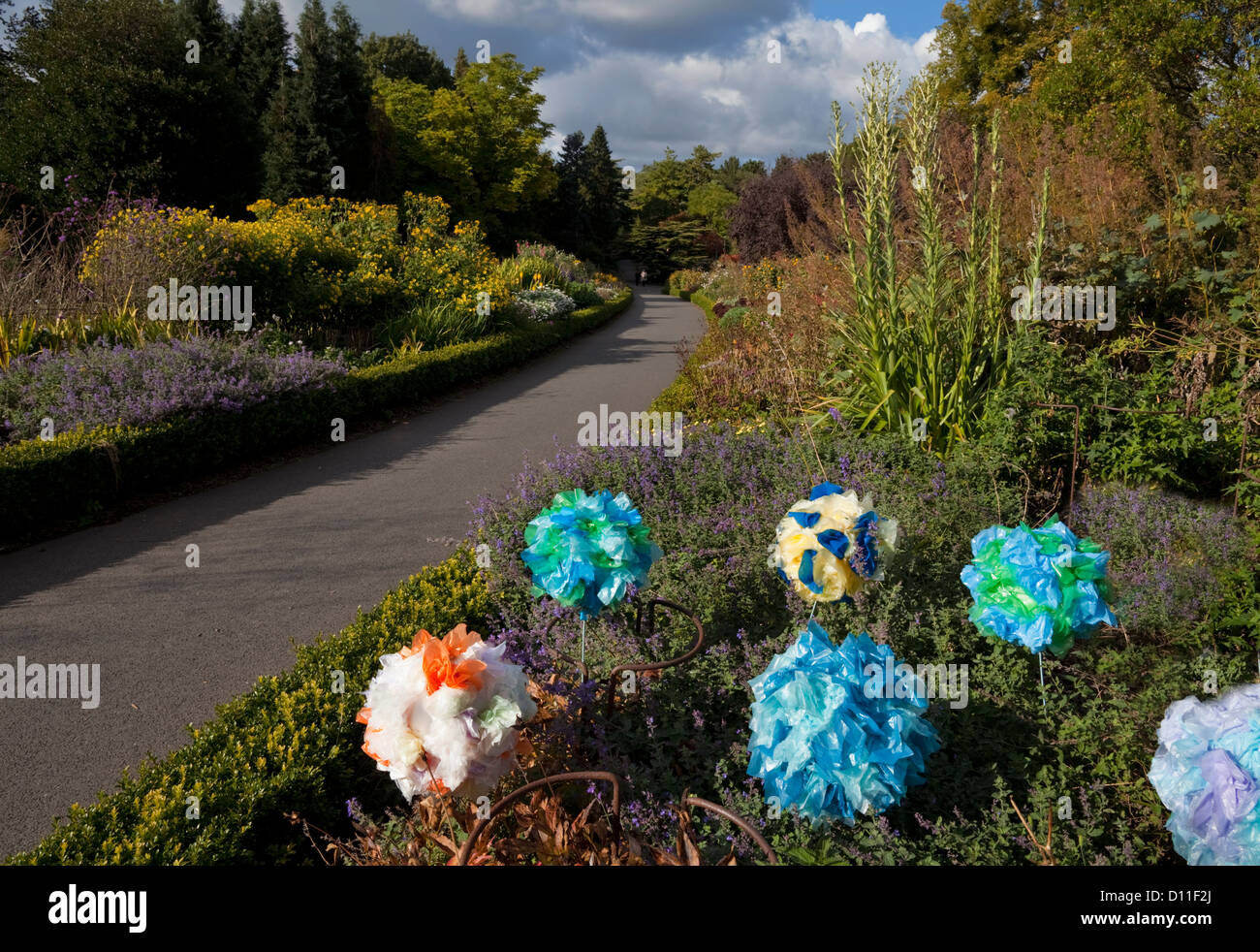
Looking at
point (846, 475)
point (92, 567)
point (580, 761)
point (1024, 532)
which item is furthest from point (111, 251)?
point (1024, 532)

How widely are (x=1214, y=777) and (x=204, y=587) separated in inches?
185

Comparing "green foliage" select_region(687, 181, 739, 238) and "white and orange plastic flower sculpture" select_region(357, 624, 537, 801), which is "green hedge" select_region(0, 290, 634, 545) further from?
"green foliage" select_region(687, 181, 739, 238)

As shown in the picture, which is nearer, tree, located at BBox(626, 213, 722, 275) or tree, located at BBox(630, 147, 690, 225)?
tree, located at BBox(626, 213, 722, 275)

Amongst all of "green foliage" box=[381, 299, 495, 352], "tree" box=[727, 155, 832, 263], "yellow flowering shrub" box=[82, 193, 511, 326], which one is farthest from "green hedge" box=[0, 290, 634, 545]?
"tree" box=[727, 155, 832, 263]

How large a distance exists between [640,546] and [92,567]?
4059 mm

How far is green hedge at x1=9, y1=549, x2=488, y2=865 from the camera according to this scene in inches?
84.7

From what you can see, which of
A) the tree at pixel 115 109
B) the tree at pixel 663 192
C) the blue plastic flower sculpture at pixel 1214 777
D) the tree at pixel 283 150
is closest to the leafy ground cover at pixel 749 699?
the blue plastic flower sculpture at pixel 1214 777

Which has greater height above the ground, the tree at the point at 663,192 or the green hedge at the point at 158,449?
the tree at the point at 663,192

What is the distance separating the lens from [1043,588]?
2141mm

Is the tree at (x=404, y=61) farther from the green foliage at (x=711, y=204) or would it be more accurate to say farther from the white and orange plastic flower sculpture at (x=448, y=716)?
the white and orange plastic flower sculpture at (x=448, y=716)

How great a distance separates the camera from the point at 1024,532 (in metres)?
2.23

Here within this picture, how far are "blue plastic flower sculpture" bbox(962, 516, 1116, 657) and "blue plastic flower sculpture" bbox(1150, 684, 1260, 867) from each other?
66cm

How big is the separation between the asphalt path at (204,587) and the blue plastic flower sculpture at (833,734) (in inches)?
98.9

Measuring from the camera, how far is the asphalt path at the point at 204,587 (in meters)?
3.16
